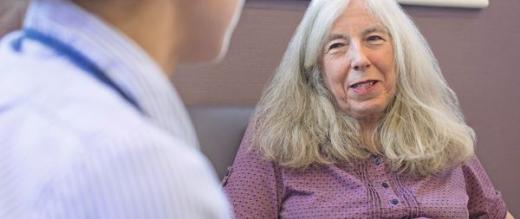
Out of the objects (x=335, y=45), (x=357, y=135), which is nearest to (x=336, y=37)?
(x=335, y=45)

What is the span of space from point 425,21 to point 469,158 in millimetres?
483

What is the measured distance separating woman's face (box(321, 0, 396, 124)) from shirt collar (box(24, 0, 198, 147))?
1.22m

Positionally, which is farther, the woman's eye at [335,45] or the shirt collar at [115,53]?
the woman's eye at [335,45]

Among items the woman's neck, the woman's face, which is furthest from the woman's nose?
the woman's neck

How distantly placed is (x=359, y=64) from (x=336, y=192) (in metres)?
0.31

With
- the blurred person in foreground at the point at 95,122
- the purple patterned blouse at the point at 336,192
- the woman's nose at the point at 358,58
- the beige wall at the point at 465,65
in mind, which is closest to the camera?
the blurred person in foreground at the point at 95,122

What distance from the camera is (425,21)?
6.78 ft

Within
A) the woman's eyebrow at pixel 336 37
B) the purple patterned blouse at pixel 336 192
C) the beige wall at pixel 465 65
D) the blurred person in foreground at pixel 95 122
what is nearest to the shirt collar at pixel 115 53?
the blurred person in foreground at pixel 95 122

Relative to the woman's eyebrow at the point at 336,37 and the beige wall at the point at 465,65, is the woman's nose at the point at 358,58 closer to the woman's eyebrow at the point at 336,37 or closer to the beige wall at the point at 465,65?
the woman's eyebrow at the point at 336,37

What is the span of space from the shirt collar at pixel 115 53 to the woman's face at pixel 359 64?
122 cm

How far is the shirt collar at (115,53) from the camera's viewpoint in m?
0.46

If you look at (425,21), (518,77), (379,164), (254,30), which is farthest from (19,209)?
(518,77)

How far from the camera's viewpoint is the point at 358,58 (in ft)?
5.50

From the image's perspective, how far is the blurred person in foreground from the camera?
0.41m
